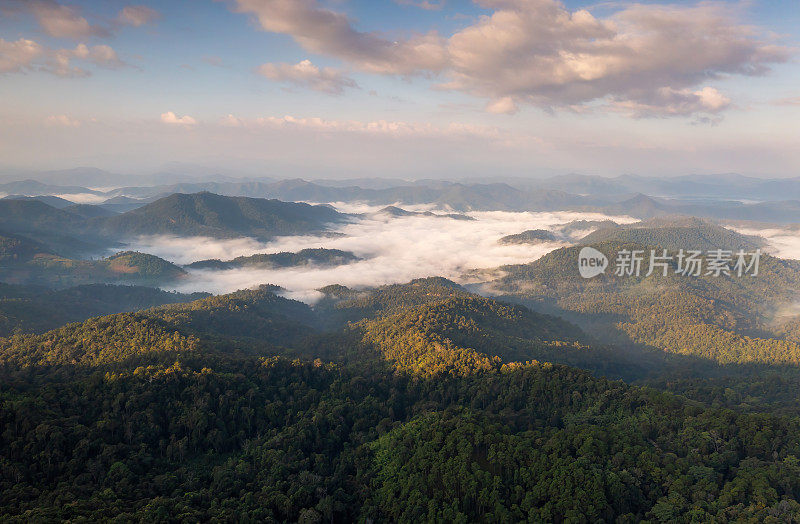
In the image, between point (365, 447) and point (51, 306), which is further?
point (51, 306)

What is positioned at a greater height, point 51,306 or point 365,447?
point 365,447

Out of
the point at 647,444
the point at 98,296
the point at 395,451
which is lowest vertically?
the point at 98,296

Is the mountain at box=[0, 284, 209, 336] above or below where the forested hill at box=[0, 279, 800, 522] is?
below

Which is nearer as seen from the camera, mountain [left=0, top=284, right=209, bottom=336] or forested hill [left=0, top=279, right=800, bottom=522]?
forested hill [left=0, top=279, right=800, bottom=522]

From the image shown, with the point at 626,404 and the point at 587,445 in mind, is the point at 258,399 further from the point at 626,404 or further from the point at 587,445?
the point at 626,404

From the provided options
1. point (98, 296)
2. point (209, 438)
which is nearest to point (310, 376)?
point (209, 438)

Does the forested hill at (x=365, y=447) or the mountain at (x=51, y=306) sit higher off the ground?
the forested hill at (x=365, y=447)

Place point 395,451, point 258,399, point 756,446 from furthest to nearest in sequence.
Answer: point 258,399
point 395,451
point 756,446

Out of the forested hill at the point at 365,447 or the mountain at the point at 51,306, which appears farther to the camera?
the mountain at the point at 51,306
